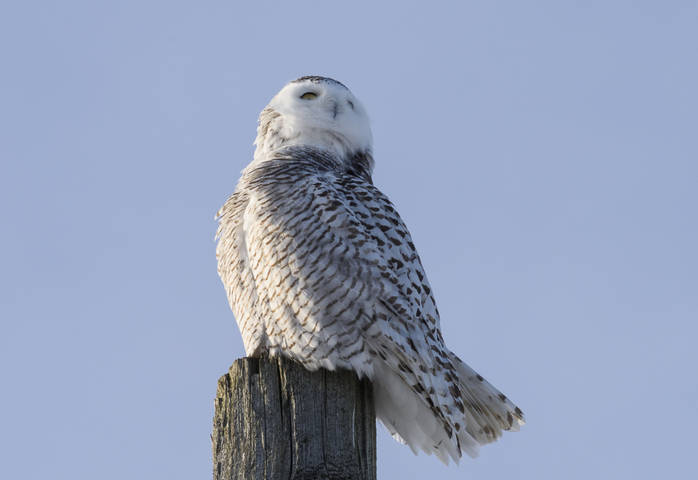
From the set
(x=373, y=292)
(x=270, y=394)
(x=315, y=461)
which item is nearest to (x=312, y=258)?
(x=373, y=292)

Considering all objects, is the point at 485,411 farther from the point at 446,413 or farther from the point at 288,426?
the point at 288,426

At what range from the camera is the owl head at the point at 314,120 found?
16.9 ft

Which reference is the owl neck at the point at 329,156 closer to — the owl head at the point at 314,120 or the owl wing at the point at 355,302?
the owl head at the point at 314,120

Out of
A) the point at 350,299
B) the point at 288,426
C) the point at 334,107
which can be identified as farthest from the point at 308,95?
the point at 288,426

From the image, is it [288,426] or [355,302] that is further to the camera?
[355,302]

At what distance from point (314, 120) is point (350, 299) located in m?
1.38

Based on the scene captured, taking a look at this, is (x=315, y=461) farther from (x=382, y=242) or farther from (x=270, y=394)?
(x=382, y=242)

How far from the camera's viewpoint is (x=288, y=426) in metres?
3.23

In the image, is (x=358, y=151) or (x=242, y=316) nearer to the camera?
(x=242, y=316)

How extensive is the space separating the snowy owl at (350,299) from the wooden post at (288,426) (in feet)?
1.36

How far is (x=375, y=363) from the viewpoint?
13.2 ft

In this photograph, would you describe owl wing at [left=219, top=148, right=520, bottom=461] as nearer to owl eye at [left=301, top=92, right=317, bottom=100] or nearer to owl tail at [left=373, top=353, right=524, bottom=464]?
owl tail at [left=373, top=353, right=524, bottom=464]

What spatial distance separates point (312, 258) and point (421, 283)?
0.56m

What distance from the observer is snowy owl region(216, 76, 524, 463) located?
13.2 ft
